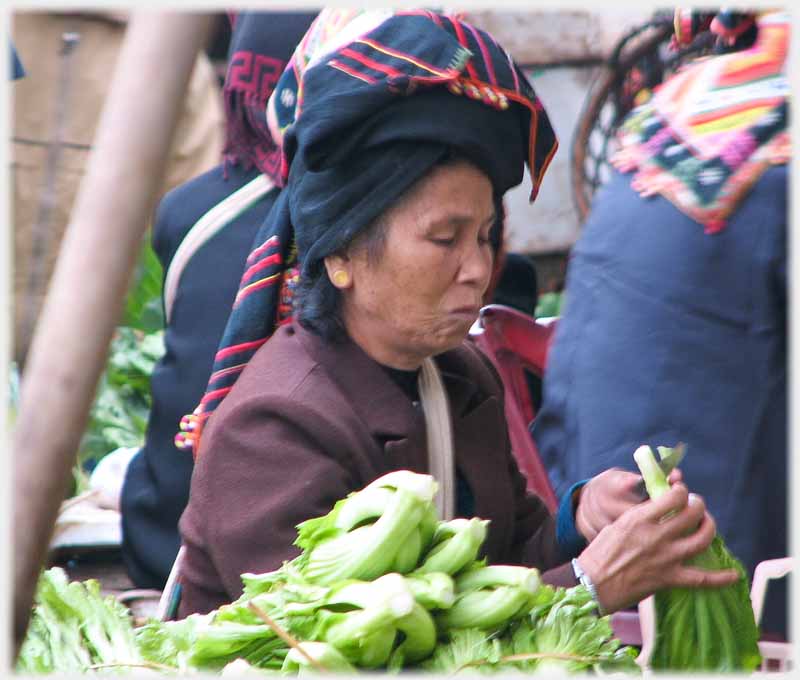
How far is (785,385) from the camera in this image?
8.15 ft

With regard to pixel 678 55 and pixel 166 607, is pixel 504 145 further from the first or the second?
pixel 678 55

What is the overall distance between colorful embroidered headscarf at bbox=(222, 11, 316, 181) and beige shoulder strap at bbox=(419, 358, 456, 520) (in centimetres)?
112

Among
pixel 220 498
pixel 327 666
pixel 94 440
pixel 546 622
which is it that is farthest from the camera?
pixel 94 440

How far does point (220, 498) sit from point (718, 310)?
1.03 metres

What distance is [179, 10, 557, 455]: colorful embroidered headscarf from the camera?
2146 mm

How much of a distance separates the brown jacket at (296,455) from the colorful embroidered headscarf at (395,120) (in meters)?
0.22

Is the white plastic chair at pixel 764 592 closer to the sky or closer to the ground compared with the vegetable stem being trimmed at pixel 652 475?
closer to the ground

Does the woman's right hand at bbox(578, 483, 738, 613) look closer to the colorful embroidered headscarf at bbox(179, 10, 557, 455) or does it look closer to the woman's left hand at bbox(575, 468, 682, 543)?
the woman's left hand at bbox(575, 468, 682, 543)

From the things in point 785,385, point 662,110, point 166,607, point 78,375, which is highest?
point 662,110

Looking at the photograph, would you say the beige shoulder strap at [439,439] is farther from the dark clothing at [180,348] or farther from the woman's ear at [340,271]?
the dark clothing at [180,348]

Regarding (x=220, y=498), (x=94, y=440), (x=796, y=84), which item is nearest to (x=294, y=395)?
(x=220, y=498)

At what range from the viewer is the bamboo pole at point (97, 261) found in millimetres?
1333

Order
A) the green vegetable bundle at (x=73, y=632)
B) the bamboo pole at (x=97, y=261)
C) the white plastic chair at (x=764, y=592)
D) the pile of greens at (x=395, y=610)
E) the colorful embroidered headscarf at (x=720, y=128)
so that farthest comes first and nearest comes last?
the white plastic chair at (x=764, y=592)
the colorful embroidered headscarf at (x=720, y=128)
the green vegetable bundle at (x=73, y=632)
the pile of greens at (x=395, y=610)
the bamboo pole at (x=97, y=261)

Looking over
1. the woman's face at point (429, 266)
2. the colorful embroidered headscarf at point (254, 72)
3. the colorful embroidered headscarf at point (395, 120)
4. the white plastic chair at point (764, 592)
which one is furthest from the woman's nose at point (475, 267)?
the colorful embroidered headscarf at point (254, 72)
